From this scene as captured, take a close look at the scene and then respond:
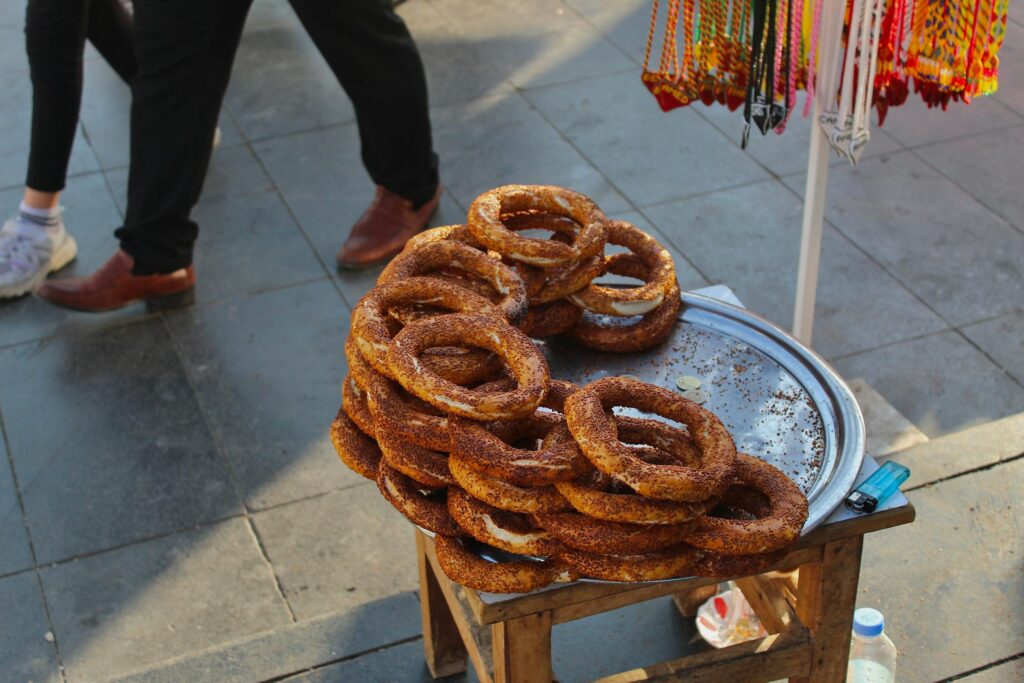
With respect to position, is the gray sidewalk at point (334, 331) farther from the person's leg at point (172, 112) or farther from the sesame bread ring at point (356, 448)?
the sesame bread ring at point (356, 448)

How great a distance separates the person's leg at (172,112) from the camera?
4.15m

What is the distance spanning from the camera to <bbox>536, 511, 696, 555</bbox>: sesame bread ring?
6.48 ft

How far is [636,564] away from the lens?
201 cm

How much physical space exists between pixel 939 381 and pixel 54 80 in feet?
11.5

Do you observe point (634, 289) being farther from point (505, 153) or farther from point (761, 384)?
point (505, 153)

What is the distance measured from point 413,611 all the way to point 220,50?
2224mm

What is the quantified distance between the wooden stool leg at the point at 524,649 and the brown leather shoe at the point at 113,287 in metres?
2.85

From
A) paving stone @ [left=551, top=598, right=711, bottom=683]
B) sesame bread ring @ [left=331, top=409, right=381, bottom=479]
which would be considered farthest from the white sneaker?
sesame bread ring @ [left=331, top=409, right=381, bottom=479]

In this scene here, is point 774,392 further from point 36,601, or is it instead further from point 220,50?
point 220,50

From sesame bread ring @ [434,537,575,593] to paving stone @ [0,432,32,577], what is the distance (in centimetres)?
208

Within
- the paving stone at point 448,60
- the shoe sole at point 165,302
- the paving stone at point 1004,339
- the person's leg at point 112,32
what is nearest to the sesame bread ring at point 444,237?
the shoe sole at point 165,302

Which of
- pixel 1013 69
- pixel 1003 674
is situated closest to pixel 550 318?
pixel 1003 674

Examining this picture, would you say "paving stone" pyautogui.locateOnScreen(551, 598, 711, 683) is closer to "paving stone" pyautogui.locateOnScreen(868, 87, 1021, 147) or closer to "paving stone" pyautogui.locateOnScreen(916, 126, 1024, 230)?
"paving stone" pyautogui.locateOnScreen(916, 126, 1024, 230)

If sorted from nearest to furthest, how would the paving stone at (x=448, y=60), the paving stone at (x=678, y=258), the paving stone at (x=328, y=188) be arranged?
1. the paving stone at (x=678, y=258)
2. the paving stone at (x=328, y=188)
3. the paving stone at (x=448, y=60)
